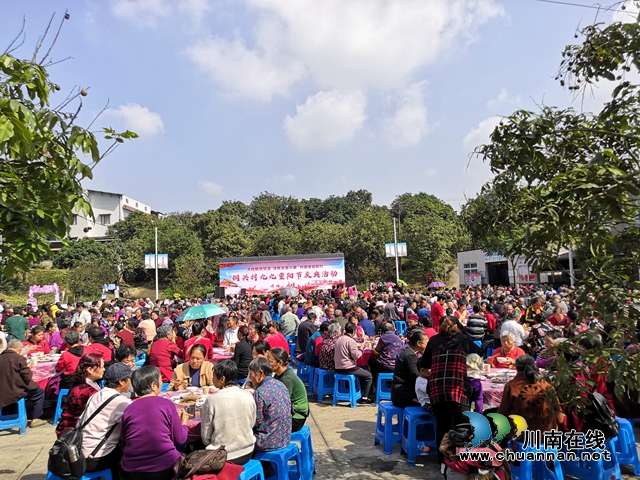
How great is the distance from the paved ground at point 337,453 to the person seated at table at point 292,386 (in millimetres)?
641

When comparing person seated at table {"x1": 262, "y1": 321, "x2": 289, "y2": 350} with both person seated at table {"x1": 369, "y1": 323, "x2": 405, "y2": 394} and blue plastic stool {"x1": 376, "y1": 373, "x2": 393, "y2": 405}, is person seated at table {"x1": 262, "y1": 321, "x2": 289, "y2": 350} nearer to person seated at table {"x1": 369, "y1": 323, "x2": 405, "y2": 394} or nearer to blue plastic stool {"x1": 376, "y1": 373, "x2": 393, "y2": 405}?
person seated at table {"x1": 369, "y1": 323, "x2": 405, "y2": 394}

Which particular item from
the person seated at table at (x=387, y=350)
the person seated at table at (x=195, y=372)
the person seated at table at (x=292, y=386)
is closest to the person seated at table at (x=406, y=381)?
the person seated at table at (x=292, y=386)

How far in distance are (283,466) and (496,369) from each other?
10.5ft

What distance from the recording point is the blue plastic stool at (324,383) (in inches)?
307

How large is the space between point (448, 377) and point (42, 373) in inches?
257

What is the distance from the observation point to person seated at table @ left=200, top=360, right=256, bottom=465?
3768 mm

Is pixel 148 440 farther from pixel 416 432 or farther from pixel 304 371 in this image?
pixel 304 371

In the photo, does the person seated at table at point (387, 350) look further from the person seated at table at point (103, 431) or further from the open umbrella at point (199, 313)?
the person seated at table at point (103, 431)

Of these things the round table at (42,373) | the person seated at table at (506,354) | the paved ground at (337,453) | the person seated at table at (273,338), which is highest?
the person seated at table at (273,338)

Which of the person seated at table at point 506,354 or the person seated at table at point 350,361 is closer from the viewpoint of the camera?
the person seated at table at point 506,354

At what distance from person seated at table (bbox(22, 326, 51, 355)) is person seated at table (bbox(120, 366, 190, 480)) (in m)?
6.34

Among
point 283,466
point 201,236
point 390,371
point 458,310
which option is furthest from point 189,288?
point 283,466

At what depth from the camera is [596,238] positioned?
7.70 ft

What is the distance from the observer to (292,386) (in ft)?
15.6
